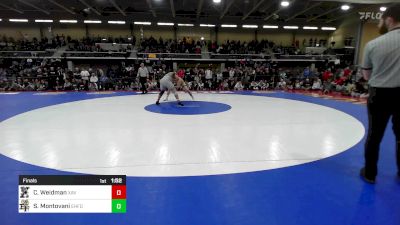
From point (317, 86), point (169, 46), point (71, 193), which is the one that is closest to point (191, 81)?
point (317, 86)

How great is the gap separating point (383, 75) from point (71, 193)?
8.95 ft

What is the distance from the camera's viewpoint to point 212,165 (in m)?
3.24

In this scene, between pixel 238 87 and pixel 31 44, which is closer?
pixel 238 87

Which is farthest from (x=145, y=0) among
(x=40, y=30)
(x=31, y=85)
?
(x=40, y=30)

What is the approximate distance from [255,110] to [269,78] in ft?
30.1

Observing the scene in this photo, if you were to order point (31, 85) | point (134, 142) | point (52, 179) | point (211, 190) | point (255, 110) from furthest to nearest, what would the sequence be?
point (31, 85)
point (255, 110)
point (134, 142)
point (211, 190)
point (52, 179)

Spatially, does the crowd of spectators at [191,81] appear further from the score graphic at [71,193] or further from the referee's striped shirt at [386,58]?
the score graphic at [71,193]

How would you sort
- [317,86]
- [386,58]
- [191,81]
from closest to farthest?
[386,58], [317,86], [191,81]

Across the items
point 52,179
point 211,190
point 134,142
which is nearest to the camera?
point 52,179

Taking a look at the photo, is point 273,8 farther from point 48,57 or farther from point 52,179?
point 52,179

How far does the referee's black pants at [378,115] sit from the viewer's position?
2.48 m

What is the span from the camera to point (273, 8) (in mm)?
18875

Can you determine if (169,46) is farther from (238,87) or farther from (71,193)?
(71,193)

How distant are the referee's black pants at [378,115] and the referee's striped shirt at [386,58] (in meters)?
0.08
